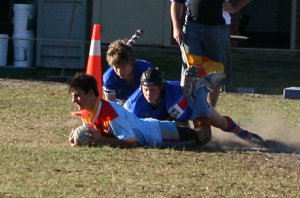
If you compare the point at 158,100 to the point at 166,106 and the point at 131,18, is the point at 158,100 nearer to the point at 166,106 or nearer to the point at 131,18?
the point at 166,106

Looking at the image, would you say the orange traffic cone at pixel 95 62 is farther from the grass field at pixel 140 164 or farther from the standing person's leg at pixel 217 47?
the standing person's leg at pixel 217 47

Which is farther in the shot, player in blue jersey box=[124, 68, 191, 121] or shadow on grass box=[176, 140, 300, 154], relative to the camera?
shadow on grass box=[176, 140, 300, 154]

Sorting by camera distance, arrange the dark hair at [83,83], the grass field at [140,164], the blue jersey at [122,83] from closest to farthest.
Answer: the grass field at [140,164], the dark hair at [83,83], the blue jersey at [122,83]

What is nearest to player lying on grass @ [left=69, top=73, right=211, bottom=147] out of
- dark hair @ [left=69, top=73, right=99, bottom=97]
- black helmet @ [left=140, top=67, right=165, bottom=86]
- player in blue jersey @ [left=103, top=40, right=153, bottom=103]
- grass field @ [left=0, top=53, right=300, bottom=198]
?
dark hair @ [left=69, top=73, right=99, bottom=97]

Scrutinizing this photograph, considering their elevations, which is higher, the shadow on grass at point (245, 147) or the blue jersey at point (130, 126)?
the blue jersey at point (130, 126)

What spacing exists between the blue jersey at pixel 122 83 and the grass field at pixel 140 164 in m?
0.64

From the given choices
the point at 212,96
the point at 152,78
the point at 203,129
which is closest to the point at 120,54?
the point at 152,78

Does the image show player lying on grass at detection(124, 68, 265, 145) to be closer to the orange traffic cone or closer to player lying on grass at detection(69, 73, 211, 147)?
player lying on grass at detection(69, 73, 211, 147)

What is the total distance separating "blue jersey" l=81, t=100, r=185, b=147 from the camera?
29.1 feet

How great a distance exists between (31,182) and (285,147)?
2.94 metres

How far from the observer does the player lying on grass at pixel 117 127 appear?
880 cm

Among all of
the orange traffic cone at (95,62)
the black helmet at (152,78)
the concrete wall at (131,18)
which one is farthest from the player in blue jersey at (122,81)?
the concrete wall at (131,18)

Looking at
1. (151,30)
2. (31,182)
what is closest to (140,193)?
(31,182)

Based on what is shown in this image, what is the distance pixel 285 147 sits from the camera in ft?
31.6
